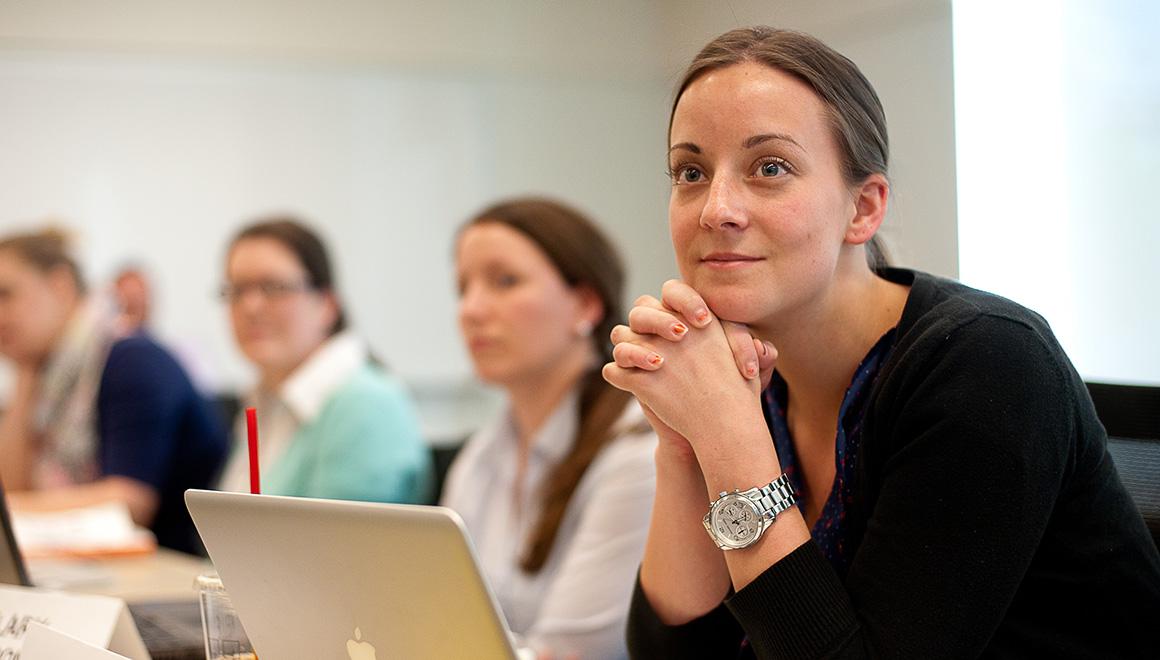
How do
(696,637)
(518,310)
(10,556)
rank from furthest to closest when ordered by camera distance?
1. (518,310)
2. (10,556)
3. (696,637)

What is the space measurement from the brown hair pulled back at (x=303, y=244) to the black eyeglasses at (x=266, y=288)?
0.12 ft

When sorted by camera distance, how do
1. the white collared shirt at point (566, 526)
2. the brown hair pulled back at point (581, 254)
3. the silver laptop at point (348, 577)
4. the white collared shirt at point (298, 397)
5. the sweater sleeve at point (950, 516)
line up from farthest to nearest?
the white collared shirt at point (298, 397), the brown hair pulled back at point (581, 254), the white collared shirt at point (566, 526), the sweater sleeve at point (950, 516), the silver laptop at point (348, 577)

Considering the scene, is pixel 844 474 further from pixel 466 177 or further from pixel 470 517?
pixel 466 177

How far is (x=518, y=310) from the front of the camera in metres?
2.13

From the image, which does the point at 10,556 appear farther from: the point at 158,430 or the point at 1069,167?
the point at 158,430

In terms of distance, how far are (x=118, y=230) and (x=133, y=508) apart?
2.05m

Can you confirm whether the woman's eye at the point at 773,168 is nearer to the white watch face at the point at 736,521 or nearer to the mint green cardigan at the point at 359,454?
the white watch face at the point at 736,521

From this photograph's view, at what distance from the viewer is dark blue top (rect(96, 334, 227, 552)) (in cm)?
311

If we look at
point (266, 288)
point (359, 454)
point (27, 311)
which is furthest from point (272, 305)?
point (27, 311)

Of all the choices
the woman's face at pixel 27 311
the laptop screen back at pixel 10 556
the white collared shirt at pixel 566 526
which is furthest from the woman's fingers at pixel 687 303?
the woman's face at pixel 27 311

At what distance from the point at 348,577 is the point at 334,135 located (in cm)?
421

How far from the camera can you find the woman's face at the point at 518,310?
2.12 meters

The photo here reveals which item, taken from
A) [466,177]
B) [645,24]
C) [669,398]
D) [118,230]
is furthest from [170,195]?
[669,398]

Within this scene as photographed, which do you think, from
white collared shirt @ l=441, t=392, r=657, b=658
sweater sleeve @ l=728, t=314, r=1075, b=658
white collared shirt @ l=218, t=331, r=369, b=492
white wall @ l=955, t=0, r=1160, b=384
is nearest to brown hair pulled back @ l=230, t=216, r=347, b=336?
white collared shirt @ l=218, t=331, r=369, b=492
